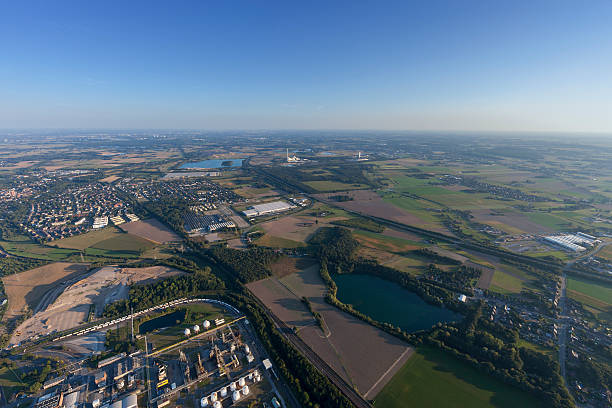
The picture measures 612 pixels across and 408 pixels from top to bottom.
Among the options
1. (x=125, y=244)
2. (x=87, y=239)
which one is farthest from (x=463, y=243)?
(x=87, y=239)

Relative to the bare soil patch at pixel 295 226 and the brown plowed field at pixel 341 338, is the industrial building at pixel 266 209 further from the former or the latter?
the brown plowed field at pixel 341 338

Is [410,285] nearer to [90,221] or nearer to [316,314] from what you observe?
[316,314]

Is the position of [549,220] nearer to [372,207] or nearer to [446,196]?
[446,196]

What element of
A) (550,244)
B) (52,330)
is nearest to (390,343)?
(52,330)

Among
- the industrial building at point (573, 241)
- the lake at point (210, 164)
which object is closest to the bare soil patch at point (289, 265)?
the industrial building at point (573, 241)

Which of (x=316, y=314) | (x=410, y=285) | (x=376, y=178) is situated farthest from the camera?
(x=376, y=178)
